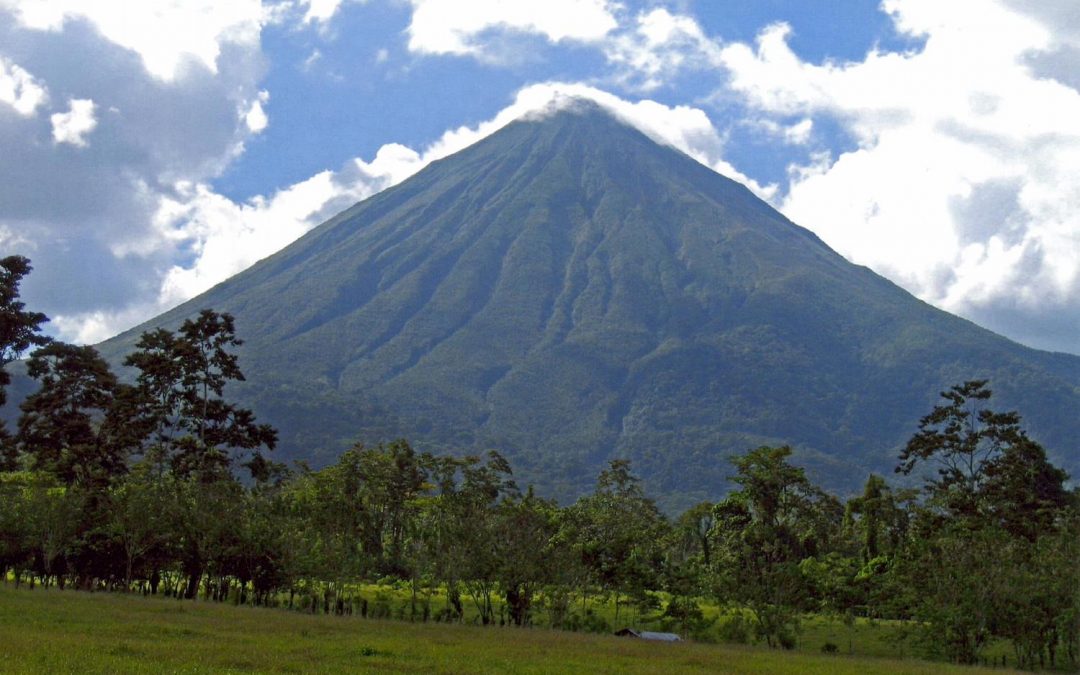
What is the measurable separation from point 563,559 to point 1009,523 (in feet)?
78.0

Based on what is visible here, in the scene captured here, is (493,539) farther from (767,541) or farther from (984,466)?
(984,466)

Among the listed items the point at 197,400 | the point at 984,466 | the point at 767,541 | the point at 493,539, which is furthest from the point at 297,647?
the point at 984,466

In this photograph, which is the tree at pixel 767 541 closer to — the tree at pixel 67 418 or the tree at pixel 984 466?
the tree at pixel 984 466

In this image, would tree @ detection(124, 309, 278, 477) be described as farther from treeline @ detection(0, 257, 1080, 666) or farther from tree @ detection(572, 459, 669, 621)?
tree @ detection(572, 459, 669, 621)

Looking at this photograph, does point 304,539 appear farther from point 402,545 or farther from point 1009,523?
point 1009,523

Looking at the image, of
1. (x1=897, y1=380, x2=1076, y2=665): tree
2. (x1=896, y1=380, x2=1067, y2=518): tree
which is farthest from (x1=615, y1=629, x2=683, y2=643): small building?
(x1=896, y1=380, x2=1067, y2=518): tree

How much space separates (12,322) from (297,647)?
2624cm

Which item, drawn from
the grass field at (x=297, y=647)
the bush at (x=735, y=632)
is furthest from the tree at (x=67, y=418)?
the bush at (x=735, y=632)

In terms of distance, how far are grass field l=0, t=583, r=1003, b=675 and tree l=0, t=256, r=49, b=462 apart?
37.5ft

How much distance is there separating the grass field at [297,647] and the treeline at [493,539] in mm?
5963

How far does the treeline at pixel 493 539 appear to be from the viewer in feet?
148

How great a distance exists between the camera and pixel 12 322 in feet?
157

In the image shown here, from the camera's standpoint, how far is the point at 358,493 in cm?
6675

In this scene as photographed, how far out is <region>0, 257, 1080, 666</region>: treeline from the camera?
45188 mm
